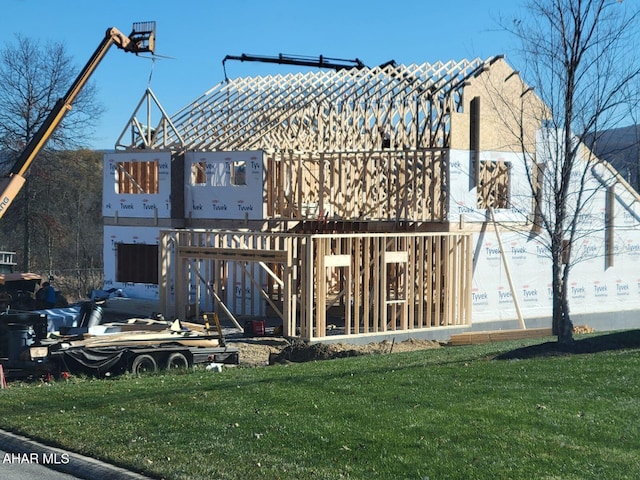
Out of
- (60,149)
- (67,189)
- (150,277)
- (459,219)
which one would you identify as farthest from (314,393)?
(67,189)

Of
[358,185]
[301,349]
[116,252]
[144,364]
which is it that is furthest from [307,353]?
[116,252]

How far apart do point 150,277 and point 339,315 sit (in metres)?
6.90

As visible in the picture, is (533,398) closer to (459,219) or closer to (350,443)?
(350,443)

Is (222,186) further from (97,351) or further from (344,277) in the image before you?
(97,351)

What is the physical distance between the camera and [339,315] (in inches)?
982

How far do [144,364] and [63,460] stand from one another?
663cm

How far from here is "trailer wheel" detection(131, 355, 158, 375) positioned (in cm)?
1563

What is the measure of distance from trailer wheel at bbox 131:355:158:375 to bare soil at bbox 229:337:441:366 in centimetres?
196

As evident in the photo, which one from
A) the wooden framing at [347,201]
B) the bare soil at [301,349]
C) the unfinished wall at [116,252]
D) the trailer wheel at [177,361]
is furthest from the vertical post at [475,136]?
the trailer wheel at [177,361]

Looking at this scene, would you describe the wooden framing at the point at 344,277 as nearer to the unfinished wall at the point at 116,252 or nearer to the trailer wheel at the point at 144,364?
the unfinished wall at the point at 116,252

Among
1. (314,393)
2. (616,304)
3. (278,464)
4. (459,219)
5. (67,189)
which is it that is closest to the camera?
(278,464)

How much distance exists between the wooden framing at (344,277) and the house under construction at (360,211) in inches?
2.1

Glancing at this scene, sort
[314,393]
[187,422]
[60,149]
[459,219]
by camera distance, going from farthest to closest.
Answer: [60,149] → [459,219] → [314,393] → [187,422]

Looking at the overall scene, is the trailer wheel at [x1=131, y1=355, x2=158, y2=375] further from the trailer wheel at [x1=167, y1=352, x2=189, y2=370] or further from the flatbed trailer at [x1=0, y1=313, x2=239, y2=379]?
the trailer wheel at [x1=167, y1=352, x2=189, y2=370]
